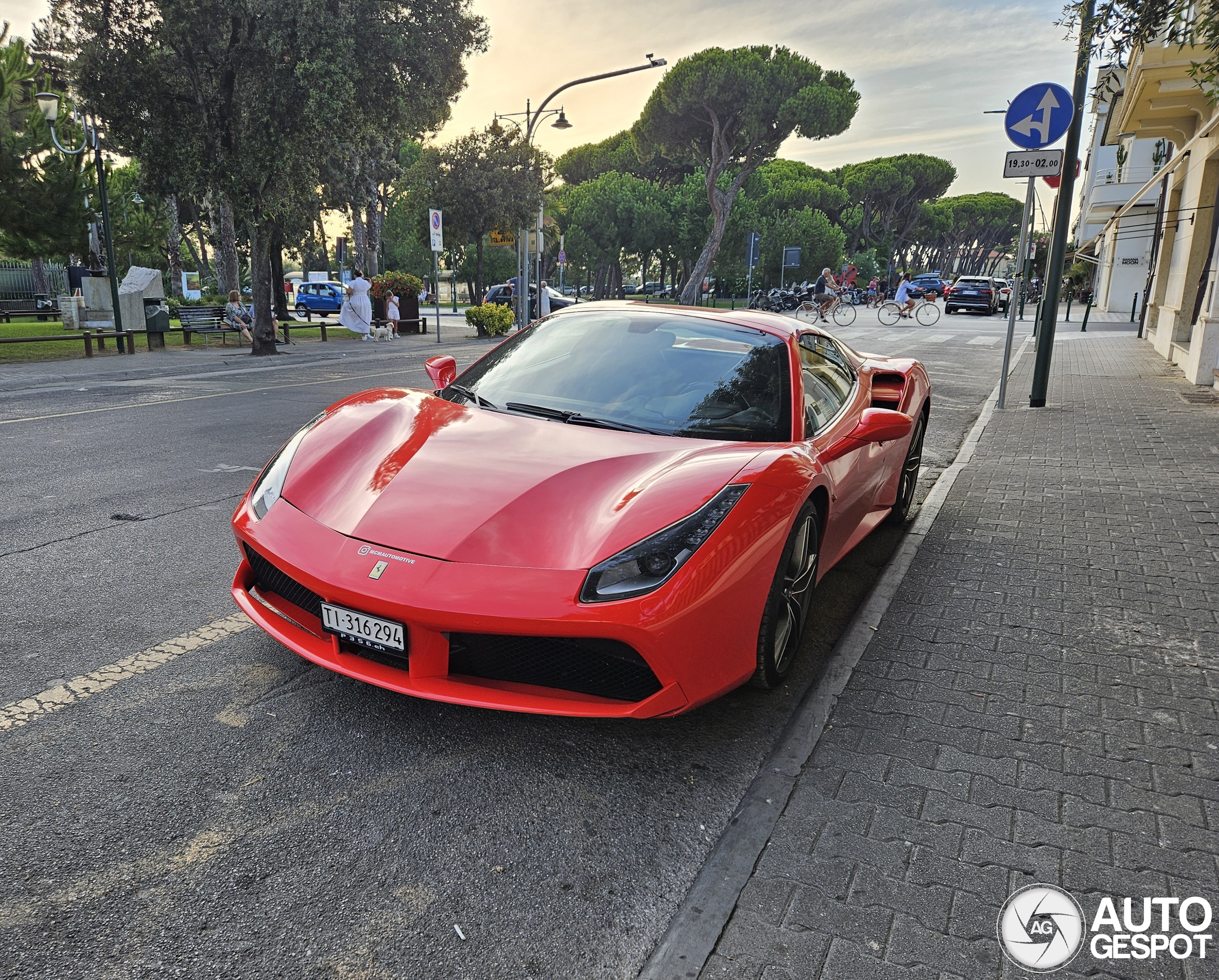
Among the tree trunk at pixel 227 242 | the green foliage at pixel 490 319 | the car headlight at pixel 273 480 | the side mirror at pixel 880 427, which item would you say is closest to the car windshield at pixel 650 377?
the side mirror at pixel 880 427

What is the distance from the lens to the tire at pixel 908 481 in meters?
5.13

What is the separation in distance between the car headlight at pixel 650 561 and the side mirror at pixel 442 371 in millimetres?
1960

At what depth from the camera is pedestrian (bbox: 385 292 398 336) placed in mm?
22375

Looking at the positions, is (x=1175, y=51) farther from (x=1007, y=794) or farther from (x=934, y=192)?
(x=934, y=192)

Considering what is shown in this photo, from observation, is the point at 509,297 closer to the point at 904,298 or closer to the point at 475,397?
the point at 904,298

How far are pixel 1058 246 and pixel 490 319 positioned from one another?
16.5 meters

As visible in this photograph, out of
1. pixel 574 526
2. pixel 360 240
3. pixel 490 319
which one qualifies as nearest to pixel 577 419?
pixel 574 526

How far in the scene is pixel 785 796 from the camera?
242cm

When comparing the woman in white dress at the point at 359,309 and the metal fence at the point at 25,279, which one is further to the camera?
the metal fence at the point at 25,279

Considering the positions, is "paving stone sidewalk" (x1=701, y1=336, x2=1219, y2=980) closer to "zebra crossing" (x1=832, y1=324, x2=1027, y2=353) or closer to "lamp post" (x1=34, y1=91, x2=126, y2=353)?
"zebra crossing" (x1=832, y1=324, x2=1027, y2=353)

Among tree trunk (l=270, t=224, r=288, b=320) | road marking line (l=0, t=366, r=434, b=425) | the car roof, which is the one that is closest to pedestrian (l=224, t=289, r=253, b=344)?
road marking line (l=0, t=366, r=434, b=425)

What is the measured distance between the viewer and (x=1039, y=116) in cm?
848

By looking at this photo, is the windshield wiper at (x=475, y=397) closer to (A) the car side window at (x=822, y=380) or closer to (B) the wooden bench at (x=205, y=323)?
(A) the car side window at (x=822, y=380)

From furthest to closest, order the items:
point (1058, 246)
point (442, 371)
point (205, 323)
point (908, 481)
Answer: point (205, 323) < point (1058, 246) < point (908, 481) < point (442, 371)
